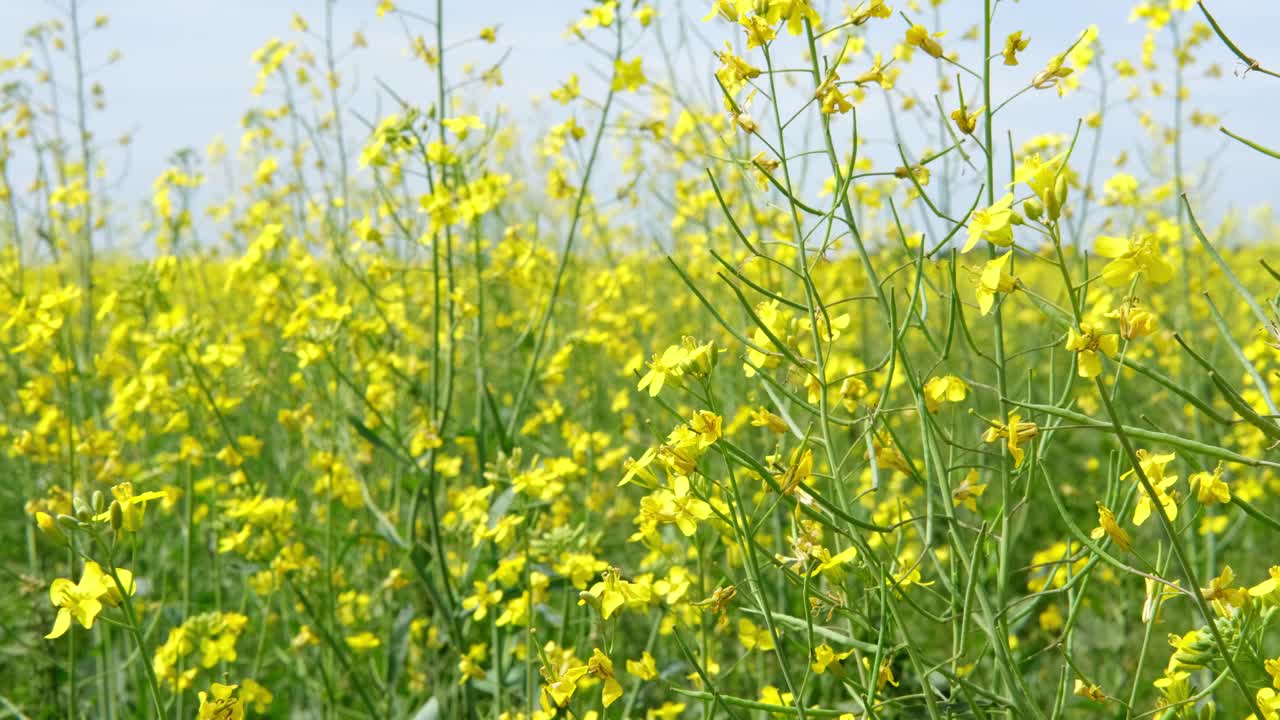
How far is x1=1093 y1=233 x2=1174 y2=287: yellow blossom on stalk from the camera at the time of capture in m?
0.93

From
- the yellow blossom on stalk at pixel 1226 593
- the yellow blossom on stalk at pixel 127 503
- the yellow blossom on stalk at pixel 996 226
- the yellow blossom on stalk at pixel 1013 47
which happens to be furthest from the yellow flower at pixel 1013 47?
the yellow blossom on stalk at pixel 127 503

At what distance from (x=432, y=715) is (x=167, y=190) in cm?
275

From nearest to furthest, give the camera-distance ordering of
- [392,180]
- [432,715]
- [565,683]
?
[565,683]
[432,715]
[392,180]

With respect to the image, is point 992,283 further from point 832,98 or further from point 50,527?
point 50,527

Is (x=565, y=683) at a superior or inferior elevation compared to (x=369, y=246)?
inferior

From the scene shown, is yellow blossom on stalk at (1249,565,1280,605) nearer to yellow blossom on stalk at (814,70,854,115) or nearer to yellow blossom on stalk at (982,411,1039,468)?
yellow blossom on stalk at (982,411,1039,468)

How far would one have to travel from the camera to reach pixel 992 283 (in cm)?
96

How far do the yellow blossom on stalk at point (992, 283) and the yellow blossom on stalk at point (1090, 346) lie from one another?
8 cm

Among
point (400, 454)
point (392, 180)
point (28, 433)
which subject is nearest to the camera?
point (400, 454)

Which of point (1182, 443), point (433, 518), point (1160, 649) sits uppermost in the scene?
point (1182, 443)

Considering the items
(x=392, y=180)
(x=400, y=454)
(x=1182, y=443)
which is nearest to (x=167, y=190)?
(x=392, y=180)

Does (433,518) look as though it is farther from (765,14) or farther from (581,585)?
(765,14)

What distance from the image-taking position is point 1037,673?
2.89 metres

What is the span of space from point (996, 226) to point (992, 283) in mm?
56
